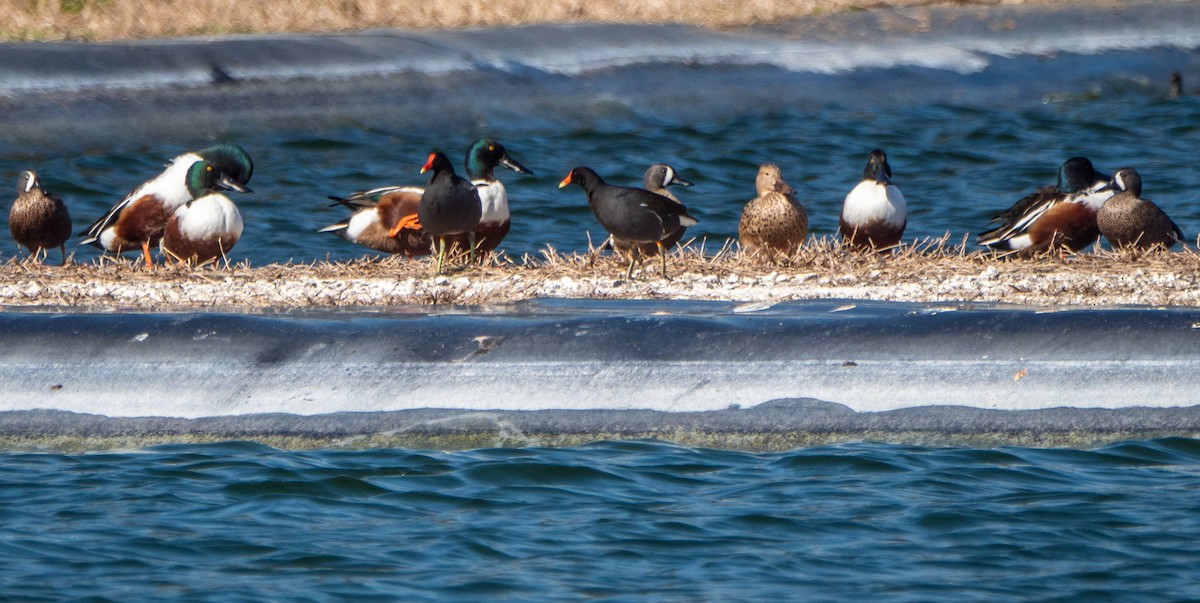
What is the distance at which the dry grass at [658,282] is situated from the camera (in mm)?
7547

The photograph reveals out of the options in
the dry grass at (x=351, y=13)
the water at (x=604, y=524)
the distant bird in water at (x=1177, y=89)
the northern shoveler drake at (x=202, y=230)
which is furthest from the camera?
the distant bird in water at (x=1177, y=89)

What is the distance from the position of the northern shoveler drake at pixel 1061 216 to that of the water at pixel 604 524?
10.1 feet

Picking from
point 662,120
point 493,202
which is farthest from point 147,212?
point 662,120

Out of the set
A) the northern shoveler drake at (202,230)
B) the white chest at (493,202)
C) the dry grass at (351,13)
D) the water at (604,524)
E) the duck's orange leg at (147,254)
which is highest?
the dry grass at (351,13)

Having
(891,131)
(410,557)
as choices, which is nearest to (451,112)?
(891,131)

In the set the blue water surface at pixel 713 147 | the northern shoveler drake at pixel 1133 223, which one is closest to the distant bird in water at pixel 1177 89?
the blue water surface at pixel 713 147

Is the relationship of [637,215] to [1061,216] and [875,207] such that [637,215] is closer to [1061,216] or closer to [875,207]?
[875,207]

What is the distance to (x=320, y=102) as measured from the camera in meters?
15.9

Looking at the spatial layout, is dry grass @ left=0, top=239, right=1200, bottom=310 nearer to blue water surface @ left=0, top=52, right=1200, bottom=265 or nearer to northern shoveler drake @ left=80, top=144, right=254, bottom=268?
northern shoveler drake @ left=80, top=144, right=254, bottom=268

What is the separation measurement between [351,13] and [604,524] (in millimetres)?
13435

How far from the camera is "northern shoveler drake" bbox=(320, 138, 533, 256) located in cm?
907

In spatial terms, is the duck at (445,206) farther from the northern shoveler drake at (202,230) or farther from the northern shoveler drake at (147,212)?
the northern shoveler drake at (147,212)

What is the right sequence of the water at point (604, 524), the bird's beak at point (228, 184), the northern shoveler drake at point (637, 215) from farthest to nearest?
the bird's beak at point (228, 184)
the northern shoveler drake at point (637, 215)
the water at point (604, 524)

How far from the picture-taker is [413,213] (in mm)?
9195
